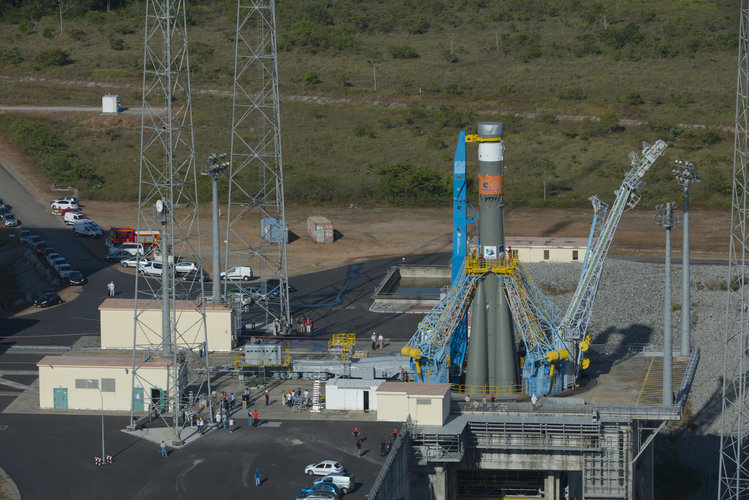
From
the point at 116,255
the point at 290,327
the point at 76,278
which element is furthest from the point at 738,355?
the point at 116,255

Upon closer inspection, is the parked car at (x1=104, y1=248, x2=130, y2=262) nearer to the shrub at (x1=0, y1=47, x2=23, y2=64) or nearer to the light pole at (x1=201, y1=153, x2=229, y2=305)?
the light pole at (x1=201, y1=153, x2=229, y2=305)

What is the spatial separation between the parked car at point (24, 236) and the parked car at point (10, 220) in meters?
4.30

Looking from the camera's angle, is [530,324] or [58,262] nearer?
[530,324]

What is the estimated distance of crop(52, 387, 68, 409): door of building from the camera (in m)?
66.8

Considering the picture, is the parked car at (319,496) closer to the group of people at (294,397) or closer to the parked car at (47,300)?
the group of people at (294,397)

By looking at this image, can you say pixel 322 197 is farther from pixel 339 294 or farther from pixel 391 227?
pixel 339 294

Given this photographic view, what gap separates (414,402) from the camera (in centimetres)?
6119

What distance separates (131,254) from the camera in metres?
111

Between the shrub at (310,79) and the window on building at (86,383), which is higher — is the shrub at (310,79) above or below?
above

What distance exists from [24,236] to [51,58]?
8599 cm

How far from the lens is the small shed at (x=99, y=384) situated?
6569 cm

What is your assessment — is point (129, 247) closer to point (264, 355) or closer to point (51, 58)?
point (264, 355)

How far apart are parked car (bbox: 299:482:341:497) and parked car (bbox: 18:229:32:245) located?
70857 millimetres

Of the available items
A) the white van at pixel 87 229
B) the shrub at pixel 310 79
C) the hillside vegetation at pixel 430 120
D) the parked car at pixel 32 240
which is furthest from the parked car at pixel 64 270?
the shrub at pixel 310 79
